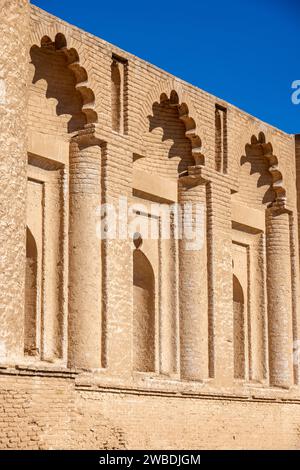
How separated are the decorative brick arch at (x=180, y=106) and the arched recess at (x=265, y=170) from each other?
209cm

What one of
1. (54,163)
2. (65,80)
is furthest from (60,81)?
(54,163)

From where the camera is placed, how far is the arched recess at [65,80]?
53.6ft

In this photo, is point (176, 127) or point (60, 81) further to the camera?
point (176, 127)

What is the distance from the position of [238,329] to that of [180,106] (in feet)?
14.2

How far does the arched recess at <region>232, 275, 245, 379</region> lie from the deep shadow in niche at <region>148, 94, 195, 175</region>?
101 inches

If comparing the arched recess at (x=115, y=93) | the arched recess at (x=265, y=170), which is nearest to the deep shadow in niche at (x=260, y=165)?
the arched recess at (x=265, y=170)

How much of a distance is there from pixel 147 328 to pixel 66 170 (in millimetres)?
3097

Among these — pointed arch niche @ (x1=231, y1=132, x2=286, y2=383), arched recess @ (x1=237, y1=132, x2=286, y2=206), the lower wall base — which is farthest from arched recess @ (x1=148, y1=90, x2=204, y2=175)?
the lower wall base

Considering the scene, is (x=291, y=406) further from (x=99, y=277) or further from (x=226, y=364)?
(x=99, y=277)

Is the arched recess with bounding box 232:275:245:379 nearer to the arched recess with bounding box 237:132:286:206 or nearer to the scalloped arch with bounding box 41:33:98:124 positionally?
the arched recess with bounding box 237:132:286:206

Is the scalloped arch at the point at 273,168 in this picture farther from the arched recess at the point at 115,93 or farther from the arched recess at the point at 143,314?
the arched recess at the point at 115,93

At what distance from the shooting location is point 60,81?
16.7 meters

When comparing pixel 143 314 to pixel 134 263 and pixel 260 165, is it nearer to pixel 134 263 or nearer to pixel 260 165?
pixel 134 263

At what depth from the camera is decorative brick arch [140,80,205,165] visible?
699 inches
